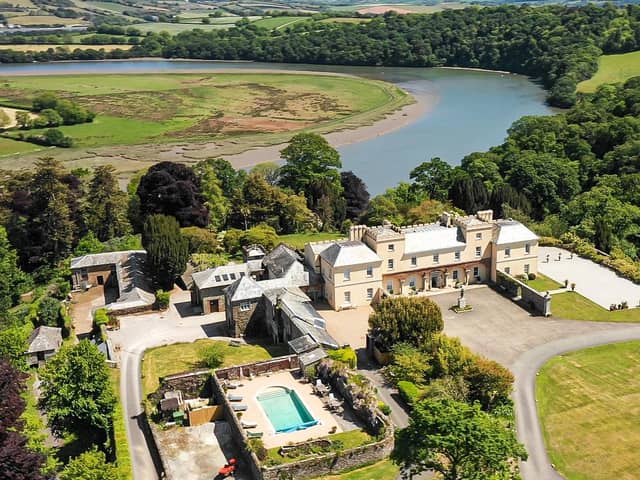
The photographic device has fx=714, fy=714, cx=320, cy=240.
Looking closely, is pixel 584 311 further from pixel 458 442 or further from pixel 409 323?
pixel 458 442

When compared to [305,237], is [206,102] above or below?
above

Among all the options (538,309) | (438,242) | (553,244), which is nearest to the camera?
(538,309)

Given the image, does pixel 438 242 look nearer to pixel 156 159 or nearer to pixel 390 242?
pixel 390 242

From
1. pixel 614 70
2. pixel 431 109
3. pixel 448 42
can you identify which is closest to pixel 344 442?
pixel 431 109

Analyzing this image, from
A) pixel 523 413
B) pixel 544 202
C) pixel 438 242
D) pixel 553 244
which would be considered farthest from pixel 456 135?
pixel 523 413

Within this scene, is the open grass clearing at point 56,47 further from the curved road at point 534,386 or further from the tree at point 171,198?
the curved road at point 534,386

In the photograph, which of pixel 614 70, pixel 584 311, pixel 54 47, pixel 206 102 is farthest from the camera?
pixel 54 47
